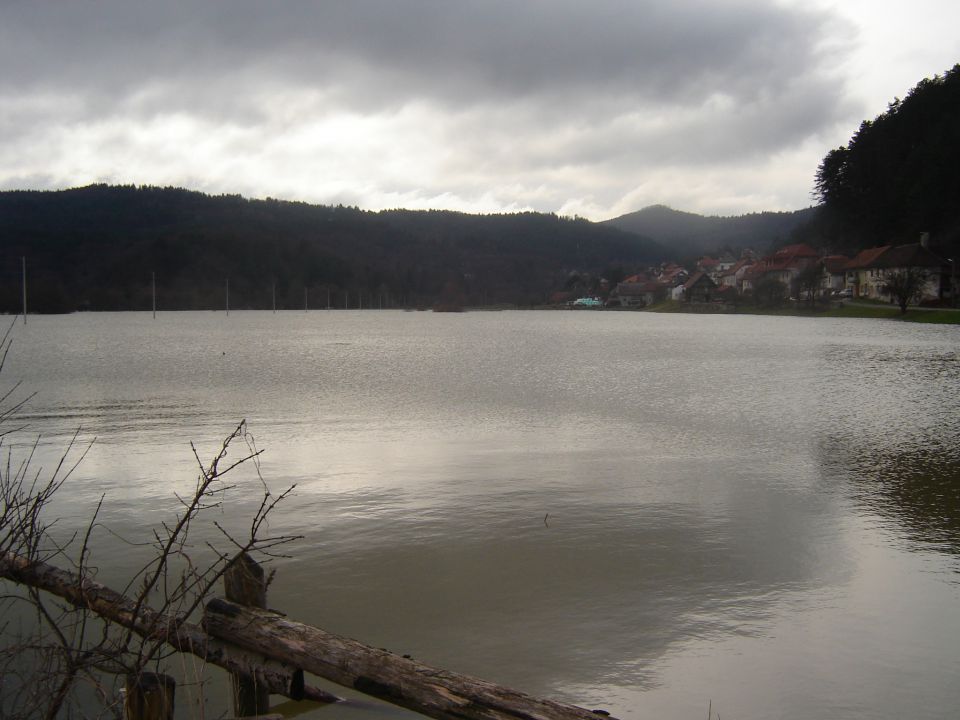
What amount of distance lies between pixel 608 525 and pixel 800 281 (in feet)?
317

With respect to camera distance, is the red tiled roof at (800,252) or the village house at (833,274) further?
the red tiled roof at (800,252)

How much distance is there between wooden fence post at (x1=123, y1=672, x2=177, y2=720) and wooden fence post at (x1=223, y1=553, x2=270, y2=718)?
79 centimetres

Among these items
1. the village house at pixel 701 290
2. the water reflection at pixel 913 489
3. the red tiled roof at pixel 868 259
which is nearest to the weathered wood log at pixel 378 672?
the water reflection at pixel 913 489

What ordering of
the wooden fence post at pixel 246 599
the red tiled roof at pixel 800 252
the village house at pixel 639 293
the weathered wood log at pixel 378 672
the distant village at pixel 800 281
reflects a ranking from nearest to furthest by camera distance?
1. the weathered wood log at pixel 378 672
2. the wooden fence post at pixel 246 599
3. the distant village at pixel 800 281
4. the red tiled roof at pixel 800 252
5. the village house at pixel 639 293

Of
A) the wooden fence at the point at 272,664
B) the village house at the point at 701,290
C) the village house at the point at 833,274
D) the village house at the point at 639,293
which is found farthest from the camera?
the village house at the point at 639,293

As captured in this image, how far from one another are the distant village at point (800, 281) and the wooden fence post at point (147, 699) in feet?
279

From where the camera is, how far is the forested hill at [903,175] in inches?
3393

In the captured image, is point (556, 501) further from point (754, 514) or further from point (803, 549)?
point (803, 549)

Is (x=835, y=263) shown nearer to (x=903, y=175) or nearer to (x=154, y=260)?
(x=903, y=175)

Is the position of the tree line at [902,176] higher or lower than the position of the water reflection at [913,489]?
higher

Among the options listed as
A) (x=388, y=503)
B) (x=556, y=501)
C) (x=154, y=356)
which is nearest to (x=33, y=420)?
(x=388, y=503)

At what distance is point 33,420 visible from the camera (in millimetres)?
16578

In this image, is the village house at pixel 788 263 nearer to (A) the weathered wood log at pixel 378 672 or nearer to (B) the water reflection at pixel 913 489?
(B) the water reflection at pixel 913 489

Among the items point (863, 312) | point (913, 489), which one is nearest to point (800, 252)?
point (863, 312)
